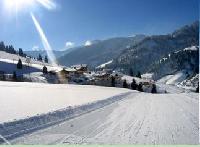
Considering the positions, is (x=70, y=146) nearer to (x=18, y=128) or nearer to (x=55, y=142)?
(x=55, y=142)

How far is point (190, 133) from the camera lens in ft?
51.2

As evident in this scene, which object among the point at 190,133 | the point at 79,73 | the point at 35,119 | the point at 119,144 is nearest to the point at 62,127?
the point at 35,119

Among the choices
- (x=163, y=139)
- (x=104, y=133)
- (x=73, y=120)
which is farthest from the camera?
(x=73, y=120)

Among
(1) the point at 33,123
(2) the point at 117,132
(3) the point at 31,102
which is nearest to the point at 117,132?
(2) the point at 117,132

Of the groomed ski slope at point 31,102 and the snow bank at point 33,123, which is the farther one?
the groomed ski slope at point 31,102

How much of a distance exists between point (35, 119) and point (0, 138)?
4321 mm

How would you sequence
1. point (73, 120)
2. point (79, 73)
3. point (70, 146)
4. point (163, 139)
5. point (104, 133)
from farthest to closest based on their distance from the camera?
point (79, 73) → point (73, 120) → point (104, 133) → point (163, 139) → point (70, 146)

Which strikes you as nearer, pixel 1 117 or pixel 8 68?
pixel 1 117

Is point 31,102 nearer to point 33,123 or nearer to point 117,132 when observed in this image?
point 33,123

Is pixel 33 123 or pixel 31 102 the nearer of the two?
pixel 33 123

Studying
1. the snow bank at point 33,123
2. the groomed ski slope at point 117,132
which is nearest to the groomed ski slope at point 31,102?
the snow bank at point 33,123

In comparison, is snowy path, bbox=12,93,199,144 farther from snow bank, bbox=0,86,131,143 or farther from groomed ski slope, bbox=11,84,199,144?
snow bank, bbox=0,86,131,143

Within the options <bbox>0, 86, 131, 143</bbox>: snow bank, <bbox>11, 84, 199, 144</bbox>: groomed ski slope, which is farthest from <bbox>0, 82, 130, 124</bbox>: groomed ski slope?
<bbox>11, 84, 199, 144</bbox>: groomed ski slope

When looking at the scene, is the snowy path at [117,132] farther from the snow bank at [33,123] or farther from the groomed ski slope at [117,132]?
the snow bank at [33,123]
